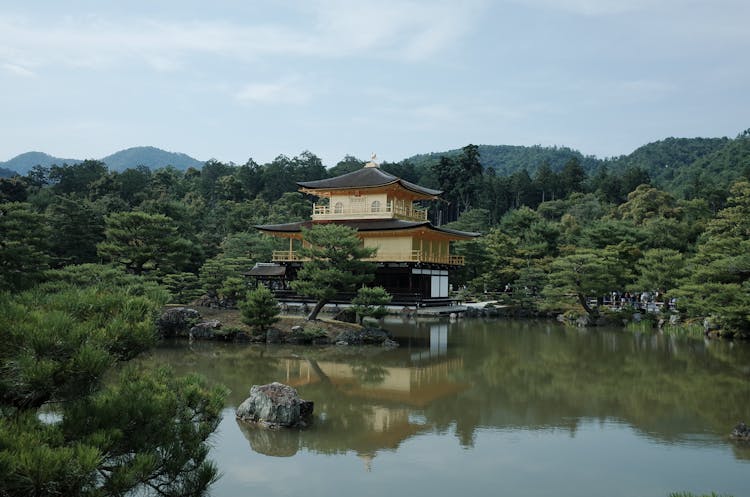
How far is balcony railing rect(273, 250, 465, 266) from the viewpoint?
25.8 m

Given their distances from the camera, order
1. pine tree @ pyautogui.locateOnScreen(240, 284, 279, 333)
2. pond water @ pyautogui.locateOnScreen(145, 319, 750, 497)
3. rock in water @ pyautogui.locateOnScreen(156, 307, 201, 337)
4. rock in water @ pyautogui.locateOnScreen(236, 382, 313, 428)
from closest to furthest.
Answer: pond water @ pyautogui.locateOnScreen(145, 319, 750, 497)
rock in water @ pyautogui.locateOnScreen(236, 382, 313, 428)
pine tree @ pyautogui.locateOnScreen(240, 284, 279, 333)
rock in water @ pyautogui.locateOnScreen(156, 307, 201, 337)

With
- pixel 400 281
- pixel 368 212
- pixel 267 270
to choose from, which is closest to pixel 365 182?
pixel 368 212

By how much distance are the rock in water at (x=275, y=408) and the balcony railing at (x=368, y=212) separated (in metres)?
18.3

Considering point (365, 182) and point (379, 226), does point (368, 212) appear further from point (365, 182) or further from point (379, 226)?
point (379, 226)

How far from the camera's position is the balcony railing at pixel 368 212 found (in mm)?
27766

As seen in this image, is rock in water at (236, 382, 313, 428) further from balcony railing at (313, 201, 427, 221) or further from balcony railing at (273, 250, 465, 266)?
balcony railing at (313, 201, 427, 221)

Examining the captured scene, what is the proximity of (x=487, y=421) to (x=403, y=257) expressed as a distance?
1647cm

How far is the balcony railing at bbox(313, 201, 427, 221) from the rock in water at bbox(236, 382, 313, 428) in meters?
18.3

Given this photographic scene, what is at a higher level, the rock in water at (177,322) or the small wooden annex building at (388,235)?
the small wooden annex building at (388,235)

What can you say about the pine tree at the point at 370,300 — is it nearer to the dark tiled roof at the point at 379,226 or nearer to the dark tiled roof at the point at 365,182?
the dark tiled roof at the point at 379,226

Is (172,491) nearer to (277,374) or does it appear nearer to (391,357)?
(277,374)

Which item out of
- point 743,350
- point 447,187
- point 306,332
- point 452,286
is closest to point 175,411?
point 306,332

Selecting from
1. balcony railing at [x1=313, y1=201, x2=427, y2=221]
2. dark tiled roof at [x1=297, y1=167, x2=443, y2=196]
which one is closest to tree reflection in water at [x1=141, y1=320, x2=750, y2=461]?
balcony railing at [x1=313, y1=201, x2=427, y2=221]

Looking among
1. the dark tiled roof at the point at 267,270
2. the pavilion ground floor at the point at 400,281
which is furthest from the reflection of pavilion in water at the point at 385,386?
the dark tiled roof at the point at 267,270
